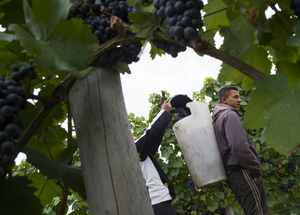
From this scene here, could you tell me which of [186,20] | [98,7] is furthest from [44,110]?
[186,20]

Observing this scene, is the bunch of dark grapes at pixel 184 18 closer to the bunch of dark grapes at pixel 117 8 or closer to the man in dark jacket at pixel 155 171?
the bunch of dark grapes at pixel 117 8

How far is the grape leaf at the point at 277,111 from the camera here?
1.82 ft

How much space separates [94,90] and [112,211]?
0.38m

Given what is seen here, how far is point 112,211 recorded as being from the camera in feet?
2.39

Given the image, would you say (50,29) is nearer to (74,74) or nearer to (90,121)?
(74,74)

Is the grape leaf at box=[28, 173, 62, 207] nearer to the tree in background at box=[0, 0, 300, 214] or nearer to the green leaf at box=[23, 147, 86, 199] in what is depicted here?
the tree in background at box=[0, 0, 300, 214]

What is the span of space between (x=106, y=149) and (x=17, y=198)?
27 cm

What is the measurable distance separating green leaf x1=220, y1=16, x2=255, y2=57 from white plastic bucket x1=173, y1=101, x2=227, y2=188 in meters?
1.65

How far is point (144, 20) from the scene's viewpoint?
26.5 inches

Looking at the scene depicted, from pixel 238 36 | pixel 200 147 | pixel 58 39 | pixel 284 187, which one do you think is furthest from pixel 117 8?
pixel 284 187

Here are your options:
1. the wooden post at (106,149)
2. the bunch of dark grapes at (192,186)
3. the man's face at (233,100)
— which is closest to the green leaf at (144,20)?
the wooden post at (106,149)

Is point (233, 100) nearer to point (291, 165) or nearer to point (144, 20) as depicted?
point (291, 165)

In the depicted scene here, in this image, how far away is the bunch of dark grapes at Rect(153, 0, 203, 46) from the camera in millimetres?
563

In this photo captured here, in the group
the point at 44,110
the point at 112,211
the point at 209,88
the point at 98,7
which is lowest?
the point at 112,211
